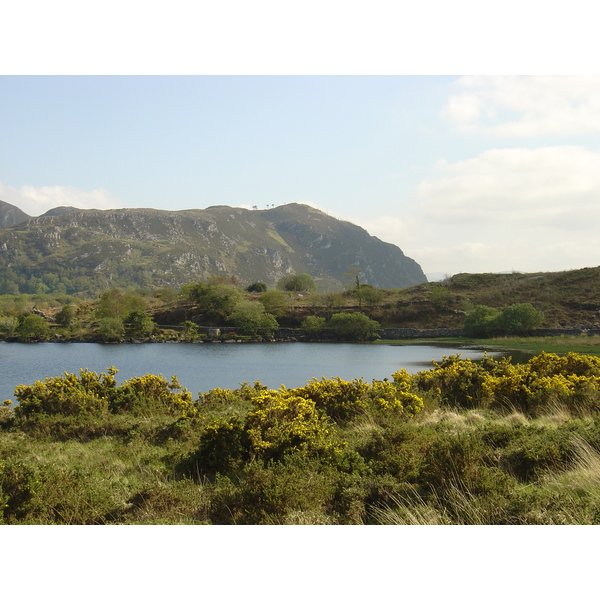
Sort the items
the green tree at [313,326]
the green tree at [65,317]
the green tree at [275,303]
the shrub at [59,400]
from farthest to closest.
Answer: the green tree at [275,303]
the green tree at [65,317]
the green tree at [313,326]
the shrub at [59,400]

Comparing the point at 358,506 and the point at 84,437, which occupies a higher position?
the point at 358,506

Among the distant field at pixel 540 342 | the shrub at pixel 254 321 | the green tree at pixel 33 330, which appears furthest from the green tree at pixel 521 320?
the green tree at pixel 33 330

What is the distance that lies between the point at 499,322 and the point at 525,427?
52486 mm

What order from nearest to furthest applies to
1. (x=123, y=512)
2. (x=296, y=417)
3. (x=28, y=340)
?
(x=123, y=512), (x=296, y=417), (x=28, y=340)

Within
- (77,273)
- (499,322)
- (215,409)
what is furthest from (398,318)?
(77,273)

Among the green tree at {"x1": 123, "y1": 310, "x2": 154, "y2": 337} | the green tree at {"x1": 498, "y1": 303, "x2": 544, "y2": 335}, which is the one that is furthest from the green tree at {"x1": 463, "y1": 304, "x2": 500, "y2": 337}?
the green tree at {"x1": 123, "y1": 310, "x2": 154, "y2": 337}

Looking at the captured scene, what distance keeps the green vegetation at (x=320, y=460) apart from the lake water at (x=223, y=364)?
538 inches

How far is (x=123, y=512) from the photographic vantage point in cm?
533

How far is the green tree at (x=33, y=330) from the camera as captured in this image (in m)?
60.8

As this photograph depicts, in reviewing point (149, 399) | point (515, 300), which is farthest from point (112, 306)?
point (149, 399)

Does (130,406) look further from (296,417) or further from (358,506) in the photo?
(358,506)

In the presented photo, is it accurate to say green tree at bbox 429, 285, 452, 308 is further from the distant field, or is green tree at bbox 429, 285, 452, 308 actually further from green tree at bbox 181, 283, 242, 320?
green tree at bbox 181, 283, 242, 320

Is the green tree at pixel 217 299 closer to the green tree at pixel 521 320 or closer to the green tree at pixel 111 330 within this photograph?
the green tree at pixel 111 330

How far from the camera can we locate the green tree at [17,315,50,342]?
6078cm
